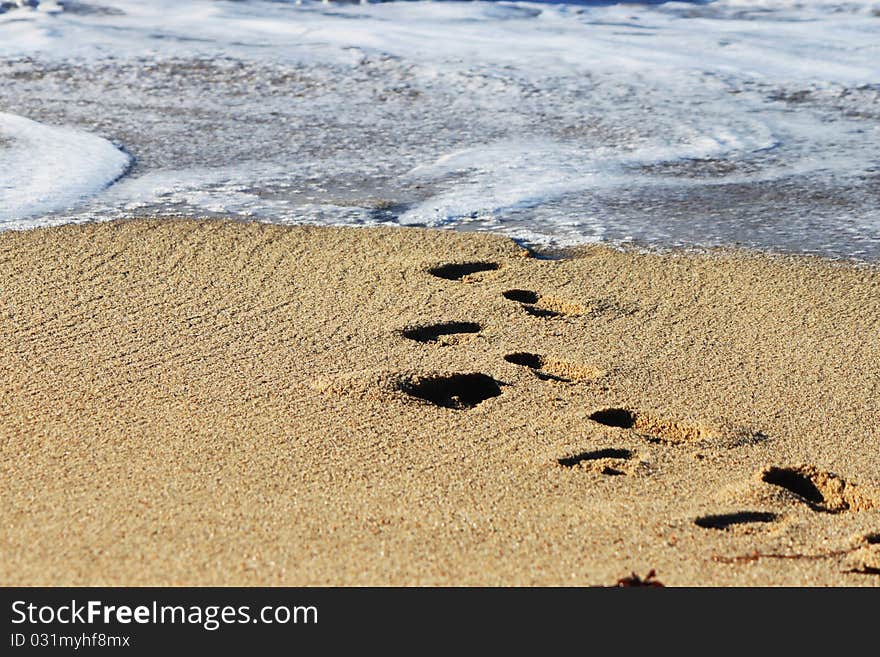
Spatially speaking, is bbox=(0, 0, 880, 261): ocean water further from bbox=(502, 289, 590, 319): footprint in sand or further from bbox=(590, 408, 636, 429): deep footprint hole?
bbox=(590, 408, 636, 429): deep footprint hole

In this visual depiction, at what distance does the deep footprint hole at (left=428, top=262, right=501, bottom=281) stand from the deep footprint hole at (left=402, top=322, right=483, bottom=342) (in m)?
0.42

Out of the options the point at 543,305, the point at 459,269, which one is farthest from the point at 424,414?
the point at 459,269

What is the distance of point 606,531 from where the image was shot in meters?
1.87

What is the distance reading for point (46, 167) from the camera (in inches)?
171

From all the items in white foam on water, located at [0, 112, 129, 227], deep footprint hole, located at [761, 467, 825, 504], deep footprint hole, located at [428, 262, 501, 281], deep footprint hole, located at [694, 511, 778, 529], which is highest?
white foam on water, located at [0, 112, 129, 227]

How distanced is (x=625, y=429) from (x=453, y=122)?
315 cm

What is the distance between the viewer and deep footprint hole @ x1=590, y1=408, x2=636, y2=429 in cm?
236

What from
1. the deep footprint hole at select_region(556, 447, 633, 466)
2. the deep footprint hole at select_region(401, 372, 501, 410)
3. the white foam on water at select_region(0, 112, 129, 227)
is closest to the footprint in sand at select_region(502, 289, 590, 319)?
the deep footprint hole at select_region(401, 372, 501, 410)

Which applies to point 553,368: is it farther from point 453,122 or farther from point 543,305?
point 453,122

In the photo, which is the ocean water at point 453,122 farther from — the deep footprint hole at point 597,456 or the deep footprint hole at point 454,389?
the deep footprint hole at point 597,456

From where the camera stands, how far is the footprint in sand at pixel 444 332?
275cm

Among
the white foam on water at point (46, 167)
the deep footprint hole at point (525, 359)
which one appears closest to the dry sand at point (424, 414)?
the deep footprint hole at point (525, 359)

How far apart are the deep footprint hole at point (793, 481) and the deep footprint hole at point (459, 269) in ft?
4.46
